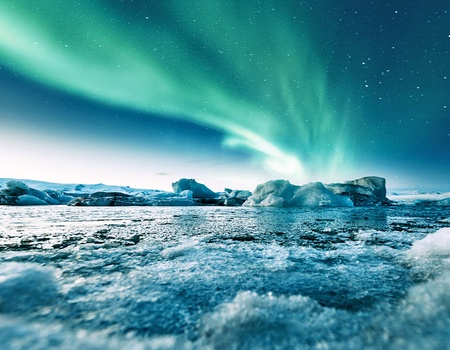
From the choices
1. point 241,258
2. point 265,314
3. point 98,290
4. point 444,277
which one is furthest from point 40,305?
point 444,277

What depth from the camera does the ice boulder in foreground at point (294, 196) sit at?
20.9 meters

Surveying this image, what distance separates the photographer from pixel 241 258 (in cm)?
290

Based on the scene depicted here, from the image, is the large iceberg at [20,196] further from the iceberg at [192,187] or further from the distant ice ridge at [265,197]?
the iceberg at [192,187]

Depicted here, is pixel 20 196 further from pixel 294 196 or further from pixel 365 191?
pixel 365 191

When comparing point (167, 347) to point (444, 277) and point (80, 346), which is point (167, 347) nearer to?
point (80, 346)

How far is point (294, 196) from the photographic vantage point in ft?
72.0

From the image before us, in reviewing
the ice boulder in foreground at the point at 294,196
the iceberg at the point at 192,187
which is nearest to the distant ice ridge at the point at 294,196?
the ice boulder in foreground at the point at 294,196

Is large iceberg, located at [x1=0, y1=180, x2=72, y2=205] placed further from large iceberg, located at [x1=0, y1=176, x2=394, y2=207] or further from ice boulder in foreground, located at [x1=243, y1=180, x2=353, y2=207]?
ice boulder in foreground, located at [x1=243, y1=180, x2=353, y2=207]

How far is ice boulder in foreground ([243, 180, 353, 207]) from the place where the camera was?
68.4 feet

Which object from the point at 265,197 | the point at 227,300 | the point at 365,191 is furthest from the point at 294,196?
the point at 227,300

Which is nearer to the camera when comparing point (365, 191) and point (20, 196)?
point (20, 196)

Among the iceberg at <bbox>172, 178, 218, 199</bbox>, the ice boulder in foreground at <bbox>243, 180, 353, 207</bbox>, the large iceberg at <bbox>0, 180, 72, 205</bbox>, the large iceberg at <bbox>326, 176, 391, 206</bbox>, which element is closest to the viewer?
the ice boulder in foreground at <bbox>243, 180, 353, 207</bbox>

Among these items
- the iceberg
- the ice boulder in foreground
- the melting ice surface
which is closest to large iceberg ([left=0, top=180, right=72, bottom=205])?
the iceberg

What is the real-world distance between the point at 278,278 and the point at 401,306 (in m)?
0.97
